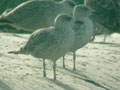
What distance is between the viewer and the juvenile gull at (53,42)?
6664 millimetres

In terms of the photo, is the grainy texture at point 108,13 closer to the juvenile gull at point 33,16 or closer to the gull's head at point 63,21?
the juvenile gull at point 33,16

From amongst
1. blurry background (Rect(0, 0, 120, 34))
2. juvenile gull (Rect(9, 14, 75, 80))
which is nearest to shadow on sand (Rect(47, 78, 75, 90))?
juvenile gull (Rect(9, 14, 75, 80))

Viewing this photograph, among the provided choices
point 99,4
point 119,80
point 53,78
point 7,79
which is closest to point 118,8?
point 99,4

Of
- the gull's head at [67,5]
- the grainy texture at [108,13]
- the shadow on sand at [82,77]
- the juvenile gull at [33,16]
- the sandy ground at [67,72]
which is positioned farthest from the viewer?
the grainy texture at [108,13]

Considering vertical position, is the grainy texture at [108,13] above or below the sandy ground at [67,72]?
above

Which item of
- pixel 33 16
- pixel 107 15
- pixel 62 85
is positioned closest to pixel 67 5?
pixel 33 16

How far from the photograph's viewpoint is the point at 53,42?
6.66m

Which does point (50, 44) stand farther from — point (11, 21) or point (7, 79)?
point (11, 21)

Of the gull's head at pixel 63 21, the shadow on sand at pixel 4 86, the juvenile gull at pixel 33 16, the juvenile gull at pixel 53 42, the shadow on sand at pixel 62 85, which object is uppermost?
the juvenile gull at pixel 33 16

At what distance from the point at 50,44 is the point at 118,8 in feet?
20.1

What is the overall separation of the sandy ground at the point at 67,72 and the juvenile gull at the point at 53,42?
17.2 inches

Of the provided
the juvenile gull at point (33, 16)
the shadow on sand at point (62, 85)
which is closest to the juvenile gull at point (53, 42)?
the shadow on sand at point (62, 85)

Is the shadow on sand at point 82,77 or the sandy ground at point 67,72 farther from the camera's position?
the shadow on sand at point 82,77

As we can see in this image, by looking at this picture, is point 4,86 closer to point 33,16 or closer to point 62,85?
point 62,85
